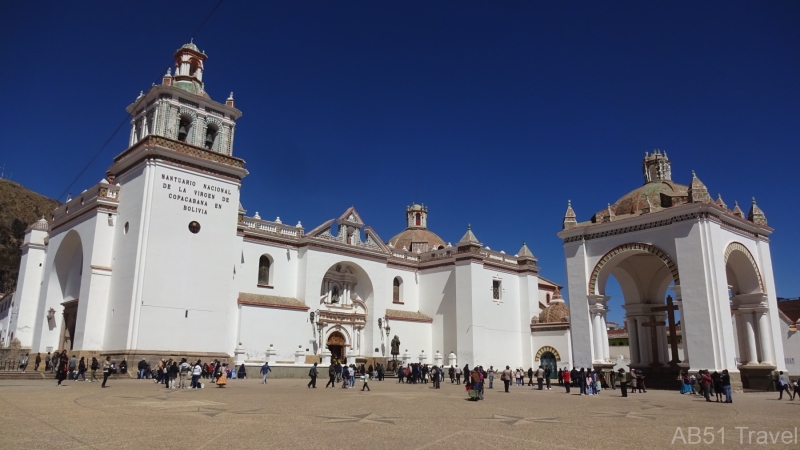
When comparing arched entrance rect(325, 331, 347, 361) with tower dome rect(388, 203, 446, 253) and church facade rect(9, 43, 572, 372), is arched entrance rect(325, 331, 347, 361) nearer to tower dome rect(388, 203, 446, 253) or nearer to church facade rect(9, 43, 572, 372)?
church facade rect(9, 43, 572, 372)

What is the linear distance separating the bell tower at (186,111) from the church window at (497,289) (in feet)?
63.1

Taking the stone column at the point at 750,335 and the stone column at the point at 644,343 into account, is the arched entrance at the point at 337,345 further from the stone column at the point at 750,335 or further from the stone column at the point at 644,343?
the stone column at the point at 750,335

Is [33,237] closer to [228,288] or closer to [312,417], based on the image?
[228,288]

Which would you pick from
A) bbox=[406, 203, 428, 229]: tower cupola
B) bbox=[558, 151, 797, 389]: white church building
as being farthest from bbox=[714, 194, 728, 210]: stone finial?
bbox=[406, 203, 428, 229]: tower cupola

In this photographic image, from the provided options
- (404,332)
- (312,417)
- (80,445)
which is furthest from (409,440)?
(404,332)

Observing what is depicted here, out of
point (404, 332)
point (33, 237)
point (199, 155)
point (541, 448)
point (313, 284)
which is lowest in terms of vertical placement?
point (541, 448)

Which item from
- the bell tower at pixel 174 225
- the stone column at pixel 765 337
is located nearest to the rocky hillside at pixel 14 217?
the bell tower at pixel 174 225

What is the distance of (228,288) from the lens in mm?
26609

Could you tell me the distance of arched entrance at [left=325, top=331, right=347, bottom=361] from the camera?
33219 mm

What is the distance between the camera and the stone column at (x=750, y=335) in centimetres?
2319

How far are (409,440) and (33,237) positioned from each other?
31130 millimetres

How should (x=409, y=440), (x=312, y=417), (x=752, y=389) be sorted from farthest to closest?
(x=752, y=389)
(x=312, y=417)
(x=409, y=440)

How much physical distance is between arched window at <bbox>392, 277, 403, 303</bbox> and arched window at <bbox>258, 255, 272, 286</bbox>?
941cm

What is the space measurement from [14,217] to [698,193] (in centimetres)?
8012
